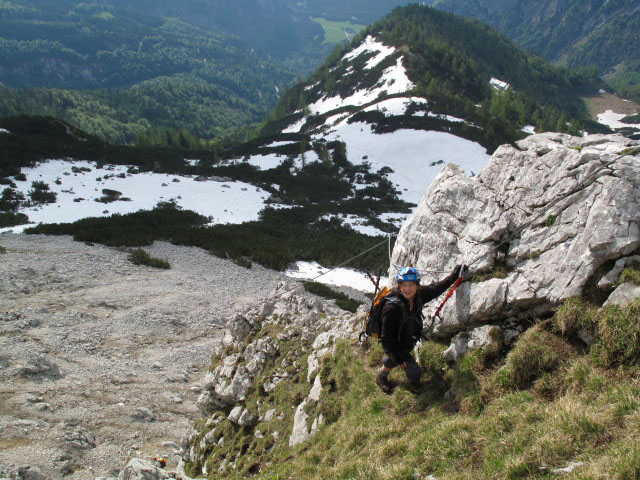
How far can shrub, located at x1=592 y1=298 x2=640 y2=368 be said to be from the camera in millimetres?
4555

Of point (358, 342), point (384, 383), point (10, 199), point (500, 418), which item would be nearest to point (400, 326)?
point (384, 383)

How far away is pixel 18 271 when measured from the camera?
21250mm

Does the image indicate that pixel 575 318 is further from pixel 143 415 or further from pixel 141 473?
pixel 143 415

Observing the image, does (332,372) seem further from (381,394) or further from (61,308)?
(61,308)

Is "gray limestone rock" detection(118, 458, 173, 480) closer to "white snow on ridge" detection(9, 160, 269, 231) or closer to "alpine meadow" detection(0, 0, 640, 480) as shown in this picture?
"alpine meadow" detection(0, 0, 640, 480)

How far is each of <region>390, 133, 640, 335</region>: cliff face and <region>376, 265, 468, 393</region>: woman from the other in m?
0.93

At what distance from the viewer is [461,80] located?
114 metres

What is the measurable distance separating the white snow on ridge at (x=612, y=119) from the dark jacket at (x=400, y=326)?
17180cm

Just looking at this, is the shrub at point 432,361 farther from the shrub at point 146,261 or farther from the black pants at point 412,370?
the shrub at point 146,261

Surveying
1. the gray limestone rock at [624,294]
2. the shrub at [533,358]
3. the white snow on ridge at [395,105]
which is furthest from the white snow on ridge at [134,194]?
the white snow on ridge at [395,105]

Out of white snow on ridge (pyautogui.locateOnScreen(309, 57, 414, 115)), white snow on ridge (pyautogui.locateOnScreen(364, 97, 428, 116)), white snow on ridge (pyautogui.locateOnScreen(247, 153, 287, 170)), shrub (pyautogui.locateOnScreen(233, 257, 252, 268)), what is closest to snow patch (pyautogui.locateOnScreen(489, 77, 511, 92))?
white snow on ridge (pyautogui.locateOnScreen(309, 57, 414, 115))

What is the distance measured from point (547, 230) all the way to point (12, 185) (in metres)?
52.2

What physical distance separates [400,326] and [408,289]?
26.3 inches

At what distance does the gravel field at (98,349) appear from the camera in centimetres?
1030
